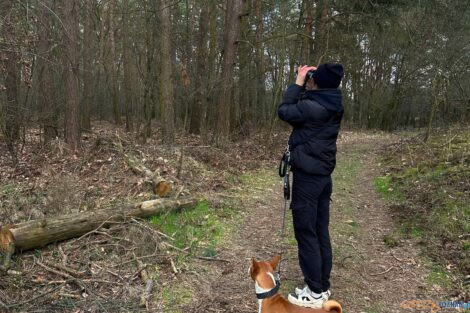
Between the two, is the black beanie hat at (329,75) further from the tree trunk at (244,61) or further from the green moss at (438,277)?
the tree trunk at (244,61)

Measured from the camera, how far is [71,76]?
9695mm

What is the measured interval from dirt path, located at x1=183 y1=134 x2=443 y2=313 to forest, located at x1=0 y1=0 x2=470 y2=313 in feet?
0.09

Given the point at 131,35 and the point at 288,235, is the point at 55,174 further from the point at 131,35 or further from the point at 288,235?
the point at 131,35

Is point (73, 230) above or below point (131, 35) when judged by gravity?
below

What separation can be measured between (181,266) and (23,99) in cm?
798

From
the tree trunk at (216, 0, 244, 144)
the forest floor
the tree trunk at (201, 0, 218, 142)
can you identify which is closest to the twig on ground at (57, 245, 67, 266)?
the forest floor

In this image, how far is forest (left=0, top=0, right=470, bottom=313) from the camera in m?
4.38

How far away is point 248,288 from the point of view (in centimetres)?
446

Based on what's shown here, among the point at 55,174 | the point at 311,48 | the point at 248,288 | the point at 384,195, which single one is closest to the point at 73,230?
the point at 248,288

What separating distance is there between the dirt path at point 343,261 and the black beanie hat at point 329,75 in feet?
7.88

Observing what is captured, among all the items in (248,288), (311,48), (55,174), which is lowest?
(248,288)

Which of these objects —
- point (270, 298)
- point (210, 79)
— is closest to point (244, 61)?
point (210, 79)

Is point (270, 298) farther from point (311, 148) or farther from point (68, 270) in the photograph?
point (68, 270)

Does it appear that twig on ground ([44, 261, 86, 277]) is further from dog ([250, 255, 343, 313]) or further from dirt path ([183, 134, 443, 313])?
dog ([250, 255, 343, 313])
